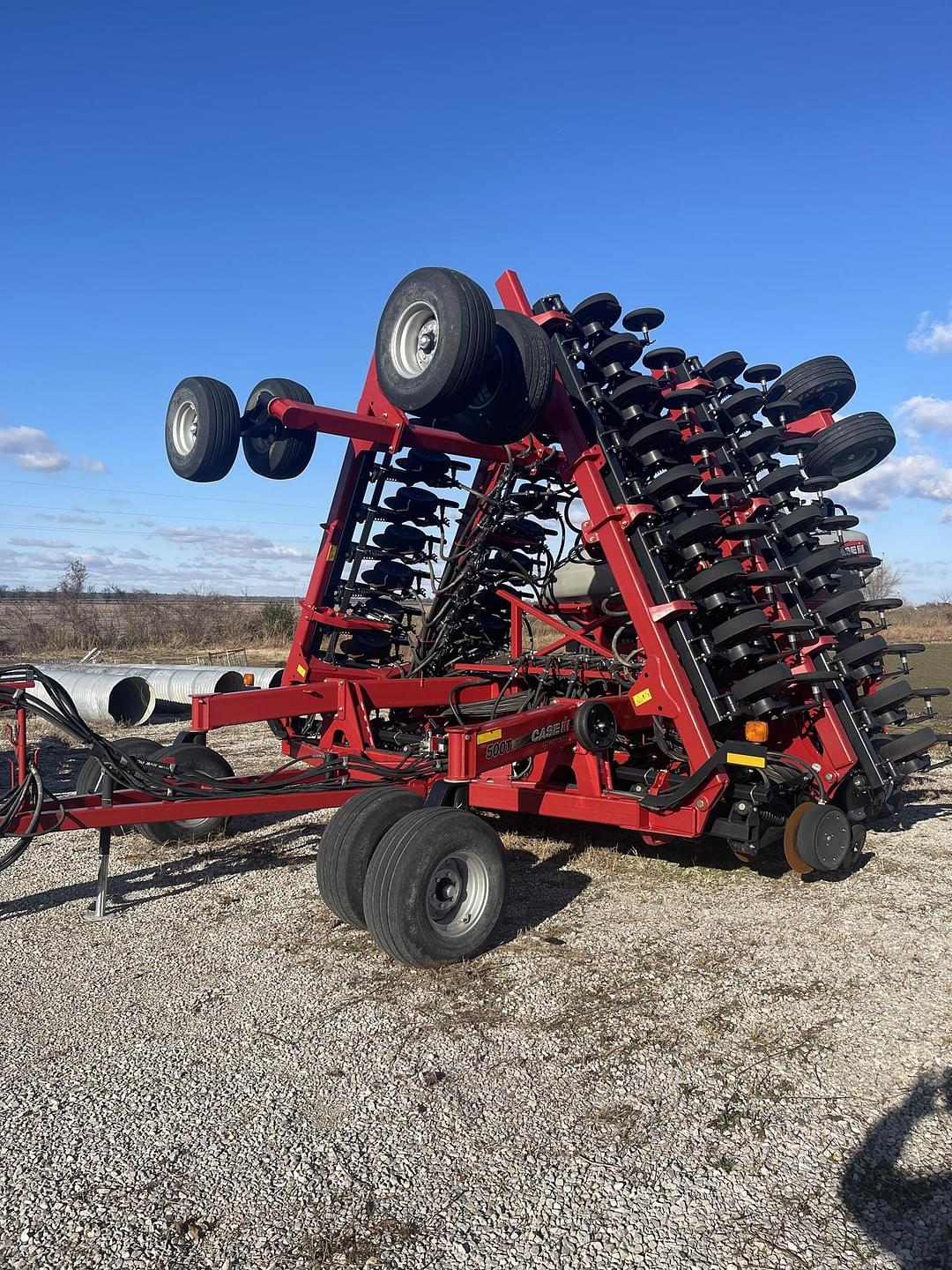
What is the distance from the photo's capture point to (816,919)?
18.2 ft

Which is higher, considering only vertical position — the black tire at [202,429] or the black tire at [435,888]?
the black tire at [202,429]

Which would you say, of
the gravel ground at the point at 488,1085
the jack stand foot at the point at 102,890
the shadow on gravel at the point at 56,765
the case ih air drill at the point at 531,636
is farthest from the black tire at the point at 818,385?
the shadow on gravel at the point at 56,765

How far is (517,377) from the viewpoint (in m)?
6.16

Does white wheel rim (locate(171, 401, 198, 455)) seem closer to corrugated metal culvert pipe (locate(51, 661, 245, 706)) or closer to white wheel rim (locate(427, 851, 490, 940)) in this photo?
white wheel rim (locate(427, 851, 490, 940))

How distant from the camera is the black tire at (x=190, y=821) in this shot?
6848mm

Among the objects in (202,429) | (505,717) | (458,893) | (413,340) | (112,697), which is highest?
(413,340)

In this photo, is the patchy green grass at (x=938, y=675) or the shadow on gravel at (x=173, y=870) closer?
the shadow on gravel at (x=173, y=870)

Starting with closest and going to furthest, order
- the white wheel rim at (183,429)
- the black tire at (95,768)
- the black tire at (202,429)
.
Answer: the black tire at (95,768) < the black tire at (202,429) < the white wheel rim at (183,429)

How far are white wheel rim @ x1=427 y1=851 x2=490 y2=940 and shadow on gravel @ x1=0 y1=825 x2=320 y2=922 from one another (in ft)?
6.52

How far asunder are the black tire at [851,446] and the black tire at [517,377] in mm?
3017

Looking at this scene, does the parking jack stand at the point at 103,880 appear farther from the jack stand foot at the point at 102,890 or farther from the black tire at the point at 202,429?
the black tire at the point at 202,429

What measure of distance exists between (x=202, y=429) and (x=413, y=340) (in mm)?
2004

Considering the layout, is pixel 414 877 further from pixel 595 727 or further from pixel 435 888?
pixel 595 727

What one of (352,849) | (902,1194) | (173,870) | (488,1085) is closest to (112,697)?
(173,870)
